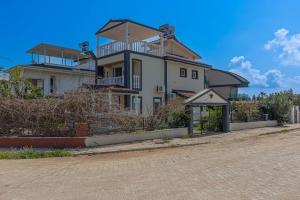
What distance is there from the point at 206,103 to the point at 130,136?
6095 mm

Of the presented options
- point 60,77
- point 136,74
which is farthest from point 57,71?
point 136,74

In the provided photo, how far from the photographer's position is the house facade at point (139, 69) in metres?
23.7

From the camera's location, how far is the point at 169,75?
89.4ft

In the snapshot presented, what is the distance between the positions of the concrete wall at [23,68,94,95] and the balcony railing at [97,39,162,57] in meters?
3.65

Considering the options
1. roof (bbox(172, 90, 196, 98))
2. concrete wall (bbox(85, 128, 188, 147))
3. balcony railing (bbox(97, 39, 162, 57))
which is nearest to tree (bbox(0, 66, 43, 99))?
concrete wall (bbox(85, 128, 188, 147))

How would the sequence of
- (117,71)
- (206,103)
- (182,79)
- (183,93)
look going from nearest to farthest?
(206,103)
(117,71)
(183,93)
(182,79)

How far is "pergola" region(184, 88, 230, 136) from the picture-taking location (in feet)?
59.0

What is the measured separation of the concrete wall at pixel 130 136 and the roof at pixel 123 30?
1107 cm

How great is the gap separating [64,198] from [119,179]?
1.91 m

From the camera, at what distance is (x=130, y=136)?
15289mm

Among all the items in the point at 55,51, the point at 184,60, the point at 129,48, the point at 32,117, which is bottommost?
the point at 32,117

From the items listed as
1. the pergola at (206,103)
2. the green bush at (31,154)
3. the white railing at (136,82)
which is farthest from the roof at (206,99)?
the green bush at (31,154)

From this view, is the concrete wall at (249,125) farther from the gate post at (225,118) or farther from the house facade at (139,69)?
the house facade at (139,69)

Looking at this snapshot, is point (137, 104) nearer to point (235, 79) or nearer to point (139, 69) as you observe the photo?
point (139, 69)
